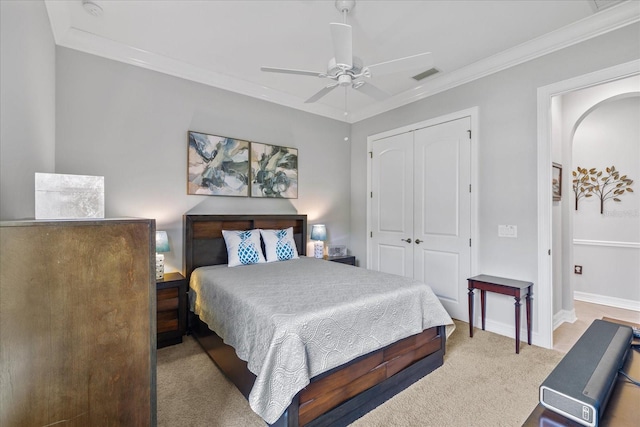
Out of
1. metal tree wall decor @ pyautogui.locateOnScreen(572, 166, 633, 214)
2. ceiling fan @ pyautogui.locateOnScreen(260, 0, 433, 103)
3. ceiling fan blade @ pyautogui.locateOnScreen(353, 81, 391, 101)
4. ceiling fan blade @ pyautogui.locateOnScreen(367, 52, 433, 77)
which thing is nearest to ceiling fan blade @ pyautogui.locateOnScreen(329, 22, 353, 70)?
ceiling fan @ pyautogui.locateOnScreen(260, 0, 433, 103)

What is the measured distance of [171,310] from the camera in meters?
2.82

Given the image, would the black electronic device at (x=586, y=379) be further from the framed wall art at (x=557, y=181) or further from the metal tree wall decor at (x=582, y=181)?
the metal tree wall decor at (x=582, y=181)

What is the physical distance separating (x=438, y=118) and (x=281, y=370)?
3.38 m

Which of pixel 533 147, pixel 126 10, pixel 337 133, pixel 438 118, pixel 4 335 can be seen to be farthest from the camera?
pixel 337 133

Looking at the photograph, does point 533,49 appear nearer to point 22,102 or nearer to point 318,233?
point 318,233

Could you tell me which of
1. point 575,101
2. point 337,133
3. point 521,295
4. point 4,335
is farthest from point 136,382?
point 575,101

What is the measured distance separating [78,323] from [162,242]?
82.2 inches

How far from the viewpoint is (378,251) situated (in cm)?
450

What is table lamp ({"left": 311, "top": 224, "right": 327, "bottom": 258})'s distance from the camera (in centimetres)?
418

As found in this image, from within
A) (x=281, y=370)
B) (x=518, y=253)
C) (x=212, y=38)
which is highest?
(x=212, y=38)

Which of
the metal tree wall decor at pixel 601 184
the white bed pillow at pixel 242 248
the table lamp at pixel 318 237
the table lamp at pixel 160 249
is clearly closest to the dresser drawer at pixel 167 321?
the table lamp at pixel 160 249

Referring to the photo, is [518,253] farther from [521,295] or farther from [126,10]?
[126,10]

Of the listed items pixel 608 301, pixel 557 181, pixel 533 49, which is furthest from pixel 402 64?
pixel 608 301

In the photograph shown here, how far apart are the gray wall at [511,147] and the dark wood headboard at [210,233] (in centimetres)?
254
